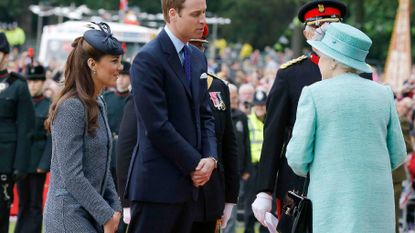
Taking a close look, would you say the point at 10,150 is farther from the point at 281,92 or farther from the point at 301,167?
the point at 301,167

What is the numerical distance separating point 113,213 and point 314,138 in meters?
1.21

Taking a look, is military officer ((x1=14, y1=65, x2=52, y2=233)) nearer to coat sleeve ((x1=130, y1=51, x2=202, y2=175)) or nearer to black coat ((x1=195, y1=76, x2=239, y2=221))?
black coat ((x1=195, y1=76, x2=239, y2=221))

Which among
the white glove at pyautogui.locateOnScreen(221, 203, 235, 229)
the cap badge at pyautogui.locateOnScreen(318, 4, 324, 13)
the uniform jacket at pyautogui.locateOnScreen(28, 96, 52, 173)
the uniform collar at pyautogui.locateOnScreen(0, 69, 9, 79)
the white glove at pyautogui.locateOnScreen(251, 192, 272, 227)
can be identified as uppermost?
the cap badge at pyautogui.locateOnScreen(318, 4, 324, 13)

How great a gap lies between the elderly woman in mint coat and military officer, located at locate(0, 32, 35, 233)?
5.83 metres

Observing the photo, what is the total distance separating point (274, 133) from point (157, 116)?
Answer: 128 centimetres

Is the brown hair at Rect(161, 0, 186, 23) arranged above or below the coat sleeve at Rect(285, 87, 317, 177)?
above

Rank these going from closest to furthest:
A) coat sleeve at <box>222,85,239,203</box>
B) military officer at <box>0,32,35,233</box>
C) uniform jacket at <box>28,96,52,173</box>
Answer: coat sleeve at <box>222,85,239,203</box>, military officer at <box>0,32,35,233</box>, uniform jacket at <box>28,96,52,173</box>

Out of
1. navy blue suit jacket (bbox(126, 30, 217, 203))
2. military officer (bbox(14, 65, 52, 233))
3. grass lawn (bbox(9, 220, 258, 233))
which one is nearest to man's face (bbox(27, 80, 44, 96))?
military officer (bbox(14, 65, 52, 233))

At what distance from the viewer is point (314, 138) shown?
682 cm

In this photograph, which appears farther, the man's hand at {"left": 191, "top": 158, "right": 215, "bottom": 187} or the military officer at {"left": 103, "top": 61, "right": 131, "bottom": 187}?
the military officer at {"left": 103, "top": 61, "right": 131, "bottom": 187}

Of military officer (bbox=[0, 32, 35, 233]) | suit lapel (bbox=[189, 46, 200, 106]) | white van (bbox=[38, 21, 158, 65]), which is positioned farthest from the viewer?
white van (bbox=[38, 21, 158, 65])

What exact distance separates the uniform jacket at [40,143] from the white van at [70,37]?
45.0 ft

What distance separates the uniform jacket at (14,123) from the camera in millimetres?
12219

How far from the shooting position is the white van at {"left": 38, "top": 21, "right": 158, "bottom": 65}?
28.6m
